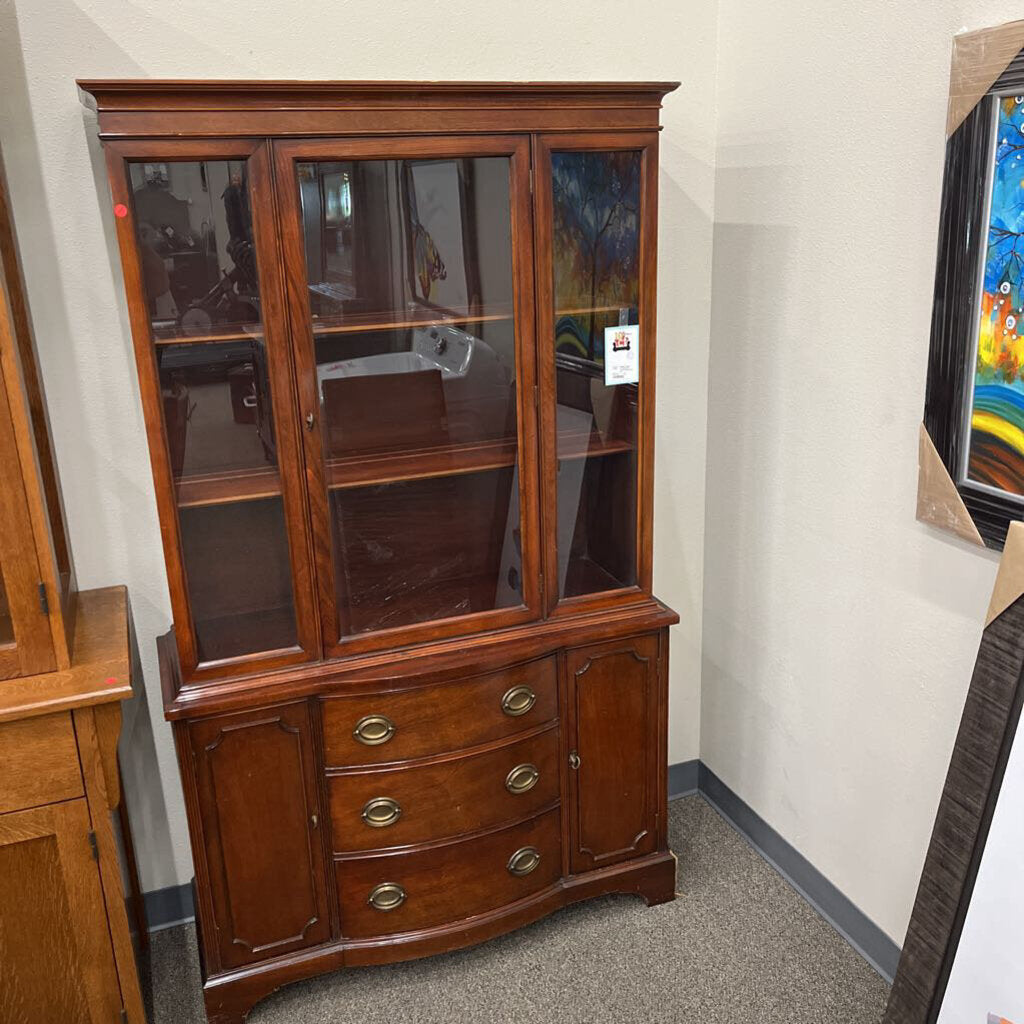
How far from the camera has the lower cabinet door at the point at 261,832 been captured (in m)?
1.91

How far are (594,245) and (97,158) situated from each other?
0.97m

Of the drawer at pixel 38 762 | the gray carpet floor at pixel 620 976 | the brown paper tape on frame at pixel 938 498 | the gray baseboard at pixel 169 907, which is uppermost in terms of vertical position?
the brown paper tape on frame at pixel 938 498

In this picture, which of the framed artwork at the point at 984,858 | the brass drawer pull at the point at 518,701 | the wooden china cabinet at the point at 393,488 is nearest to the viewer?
the framed artwork at the point at 984,858

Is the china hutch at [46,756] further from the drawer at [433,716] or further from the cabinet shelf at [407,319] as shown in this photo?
the cabinet shelf at [407,319]

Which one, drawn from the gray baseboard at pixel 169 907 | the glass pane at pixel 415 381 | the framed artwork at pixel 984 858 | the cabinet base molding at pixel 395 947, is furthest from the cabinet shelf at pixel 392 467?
the gray baseboard at pixel 169 907

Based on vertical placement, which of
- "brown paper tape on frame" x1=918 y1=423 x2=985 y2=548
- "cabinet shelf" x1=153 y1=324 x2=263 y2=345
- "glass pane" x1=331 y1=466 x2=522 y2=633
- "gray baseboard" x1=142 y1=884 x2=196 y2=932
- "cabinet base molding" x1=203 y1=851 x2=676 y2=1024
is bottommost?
"gray baseboard" x1=142 y1=884 x2=196 y2=932

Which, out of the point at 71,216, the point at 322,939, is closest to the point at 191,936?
the point at 322,939

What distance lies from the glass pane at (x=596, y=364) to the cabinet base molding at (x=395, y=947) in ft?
2.29

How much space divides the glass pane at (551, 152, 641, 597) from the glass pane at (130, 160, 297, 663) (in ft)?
1.89

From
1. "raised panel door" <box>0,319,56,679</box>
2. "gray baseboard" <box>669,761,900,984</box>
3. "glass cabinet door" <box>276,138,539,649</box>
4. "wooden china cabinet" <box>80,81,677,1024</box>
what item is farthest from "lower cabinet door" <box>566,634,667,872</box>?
"raised panel door" <box>0,319,56,679</box>

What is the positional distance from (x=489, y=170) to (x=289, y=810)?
51.4 inches

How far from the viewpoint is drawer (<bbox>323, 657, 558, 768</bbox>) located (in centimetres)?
196

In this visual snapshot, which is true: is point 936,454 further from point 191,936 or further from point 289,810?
point 191,936

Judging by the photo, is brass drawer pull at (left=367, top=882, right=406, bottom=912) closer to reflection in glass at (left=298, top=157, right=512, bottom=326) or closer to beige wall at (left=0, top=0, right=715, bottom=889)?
beige wall at (left=0, top=0, right=715, bottom=889)
